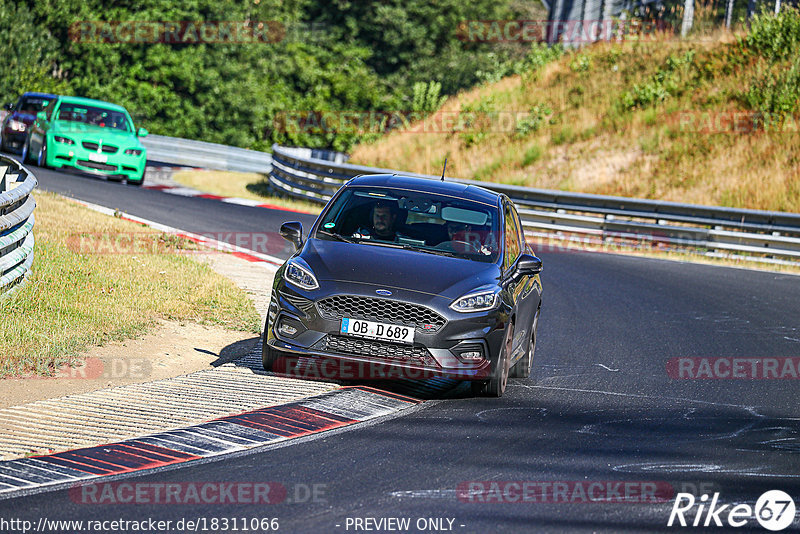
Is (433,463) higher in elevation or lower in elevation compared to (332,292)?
lower

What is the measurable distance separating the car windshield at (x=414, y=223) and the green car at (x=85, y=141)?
16285 millimetres

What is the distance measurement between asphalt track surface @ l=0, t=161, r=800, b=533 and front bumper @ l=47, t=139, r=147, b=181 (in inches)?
579

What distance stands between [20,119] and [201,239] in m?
11.9

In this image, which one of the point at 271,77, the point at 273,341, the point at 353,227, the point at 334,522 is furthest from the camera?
the point at 271,77

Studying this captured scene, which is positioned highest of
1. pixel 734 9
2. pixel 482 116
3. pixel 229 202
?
pixel 734 9

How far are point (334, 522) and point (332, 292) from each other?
307 centimetres

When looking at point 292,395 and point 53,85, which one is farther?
point 53,85

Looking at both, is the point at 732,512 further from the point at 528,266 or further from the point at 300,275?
the point at 300,275

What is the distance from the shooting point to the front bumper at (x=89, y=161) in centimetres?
2438

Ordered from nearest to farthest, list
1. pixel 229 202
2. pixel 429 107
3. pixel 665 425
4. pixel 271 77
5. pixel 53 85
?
pixel 665 425 < pixel 229 202 < pixel 429 107 < pixel 53 85 < pixel 271 77

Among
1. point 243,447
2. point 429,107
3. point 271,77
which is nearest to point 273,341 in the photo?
point 243,447

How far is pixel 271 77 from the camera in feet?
183

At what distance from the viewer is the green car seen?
24375 millimetres

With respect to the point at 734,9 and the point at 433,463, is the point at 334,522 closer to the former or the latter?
the point at 433,463
